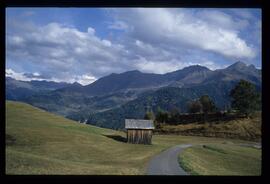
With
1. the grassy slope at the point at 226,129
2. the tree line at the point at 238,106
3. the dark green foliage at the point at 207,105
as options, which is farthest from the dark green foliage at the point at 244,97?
the dark green foliage at the point at 207,105

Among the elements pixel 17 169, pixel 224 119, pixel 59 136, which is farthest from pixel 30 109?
pixel 17 169

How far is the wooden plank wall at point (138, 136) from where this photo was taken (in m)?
33.7

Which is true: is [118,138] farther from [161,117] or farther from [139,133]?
[161,117]

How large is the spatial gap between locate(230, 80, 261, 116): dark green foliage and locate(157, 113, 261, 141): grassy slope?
4.83 feet

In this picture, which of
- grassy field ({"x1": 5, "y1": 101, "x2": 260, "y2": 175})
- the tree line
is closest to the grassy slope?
the tree line

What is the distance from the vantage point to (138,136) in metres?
33.9

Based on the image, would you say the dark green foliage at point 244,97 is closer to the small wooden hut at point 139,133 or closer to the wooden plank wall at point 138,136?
the small wooden hut at point 139,133

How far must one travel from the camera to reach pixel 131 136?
33.9 metres

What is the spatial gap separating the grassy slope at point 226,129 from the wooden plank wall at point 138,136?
11.2 metres

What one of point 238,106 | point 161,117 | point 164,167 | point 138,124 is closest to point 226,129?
point 238,106

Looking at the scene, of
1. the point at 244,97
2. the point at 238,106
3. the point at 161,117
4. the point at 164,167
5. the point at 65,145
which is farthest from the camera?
the point at 161,117

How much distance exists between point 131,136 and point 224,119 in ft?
63.1

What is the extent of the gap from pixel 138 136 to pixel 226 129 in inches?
642
